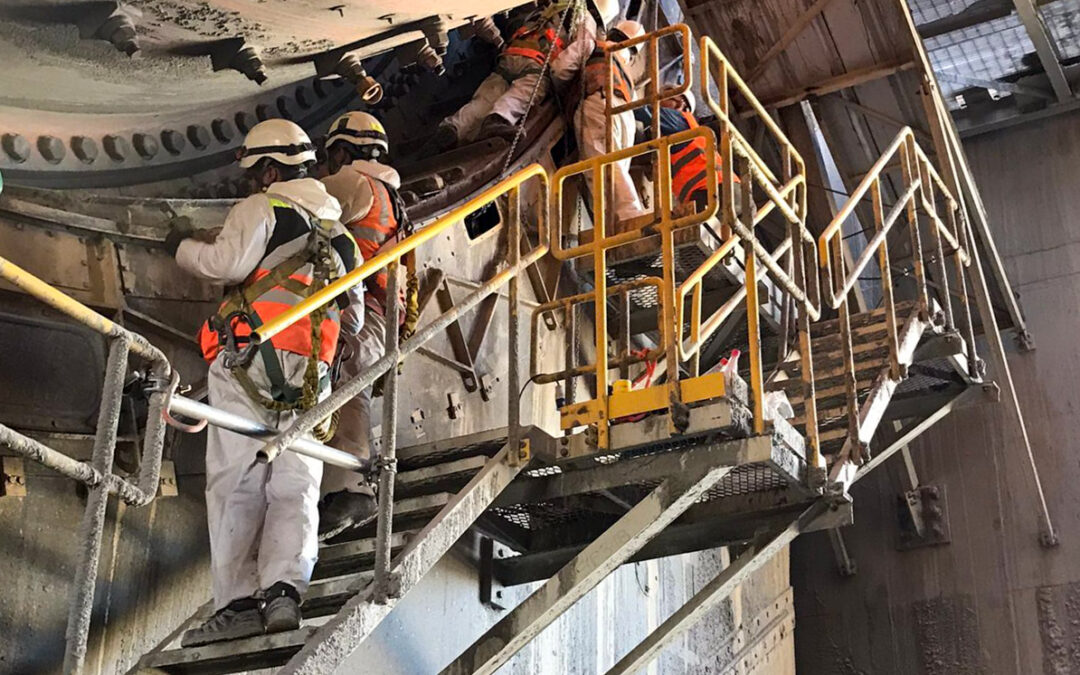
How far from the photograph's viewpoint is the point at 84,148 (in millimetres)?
5820

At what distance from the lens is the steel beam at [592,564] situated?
5234 mm

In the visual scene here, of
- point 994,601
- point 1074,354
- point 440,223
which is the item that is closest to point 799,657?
point 994,601

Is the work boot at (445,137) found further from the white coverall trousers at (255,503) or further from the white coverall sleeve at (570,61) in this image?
the white coverall trousers at (255,503)

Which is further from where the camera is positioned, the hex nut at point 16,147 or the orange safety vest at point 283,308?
the hex nut at point 16,147

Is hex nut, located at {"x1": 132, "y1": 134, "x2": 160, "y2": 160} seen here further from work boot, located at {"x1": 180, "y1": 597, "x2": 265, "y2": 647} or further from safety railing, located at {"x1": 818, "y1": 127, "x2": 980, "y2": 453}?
safety railing, located at {"x1": 818, "y1": 127, "x2": 980, "y2": 453}

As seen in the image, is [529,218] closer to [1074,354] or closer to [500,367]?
[500,367]

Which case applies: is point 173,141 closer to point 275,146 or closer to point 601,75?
point 275,146

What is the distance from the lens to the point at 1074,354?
420 inches

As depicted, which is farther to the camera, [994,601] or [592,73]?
[994,601]

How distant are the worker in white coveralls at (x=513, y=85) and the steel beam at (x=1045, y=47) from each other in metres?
4.12

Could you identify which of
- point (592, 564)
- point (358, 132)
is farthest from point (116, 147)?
point (592, 564)

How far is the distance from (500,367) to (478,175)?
1117mm

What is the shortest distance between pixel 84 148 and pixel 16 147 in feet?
1.23

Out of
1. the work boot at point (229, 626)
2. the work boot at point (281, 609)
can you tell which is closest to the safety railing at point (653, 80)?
the work boot at point (281, 609)
